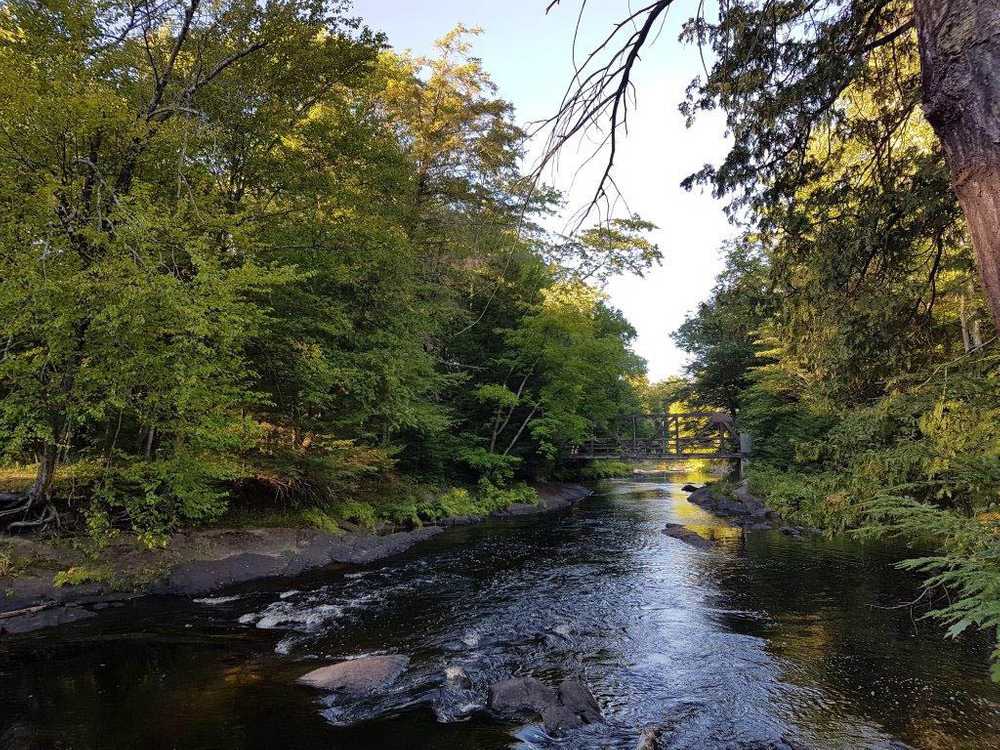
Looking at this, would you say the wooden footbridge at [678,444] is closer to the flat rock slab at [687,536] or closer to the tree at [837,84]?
the flat rock slab at [687,536]

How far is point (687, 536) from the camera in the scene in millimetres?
14383

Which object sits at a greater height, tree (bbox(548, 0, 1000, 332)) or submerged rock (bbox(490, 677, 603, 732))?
tree (bbox(548, 0, 1000, 332))

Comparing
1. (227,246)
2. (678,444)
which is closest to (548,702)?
(227,246)

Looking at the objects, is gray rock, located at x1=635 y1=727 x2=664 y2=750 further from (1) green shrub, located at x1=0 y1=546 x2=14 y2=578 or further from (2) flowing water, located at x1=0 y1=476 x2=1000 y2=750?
(1) green shrub, located at x1=0 y1=546 x2=14 y2=578

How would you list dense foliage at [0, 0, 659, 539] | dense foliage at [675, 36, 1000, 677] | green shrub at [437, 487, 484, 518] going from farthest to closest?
green shrub at [437, 487, 484, 518] → dense foliage at [0, 0, 659, 539] → dense foliage at [675, 36, 1000, 677]

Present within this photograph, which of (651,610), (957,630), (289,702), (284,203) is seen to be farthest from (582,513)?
(957,630)

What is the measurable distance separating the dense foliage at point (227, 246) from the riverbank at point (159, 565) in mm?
739

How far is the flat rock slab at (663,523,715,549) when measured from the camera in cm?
1361

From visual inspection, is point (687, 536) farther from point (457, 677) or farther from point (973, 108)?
point (973, 108)

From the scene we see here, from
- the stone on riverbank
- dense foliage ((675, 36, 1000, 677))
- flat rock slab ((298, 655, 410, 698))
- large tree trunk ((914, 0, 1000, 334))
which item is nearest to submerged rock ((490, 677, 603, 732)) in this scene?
flat rock slab ((298, 655, 410, 698))

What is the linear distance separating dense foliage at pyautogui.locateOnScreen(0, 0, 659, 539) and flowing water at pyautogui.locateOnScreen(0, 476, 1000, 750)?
7.58 feet

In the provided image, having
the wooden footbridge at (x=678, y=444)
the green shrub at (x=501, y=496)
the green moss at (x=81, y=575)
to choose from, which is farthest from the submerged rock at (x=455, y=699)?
the wooden footbridge at (x=678, y=444)

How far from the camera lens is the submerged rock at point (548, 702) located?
5207 mm

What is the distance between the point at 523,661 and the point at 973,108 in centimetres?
652
